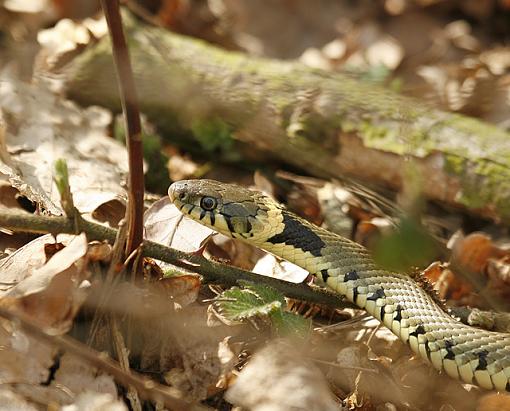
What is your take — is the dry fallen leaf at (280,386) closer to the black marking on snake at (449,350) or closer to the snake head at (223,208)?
the black marking on snake at (449,350)

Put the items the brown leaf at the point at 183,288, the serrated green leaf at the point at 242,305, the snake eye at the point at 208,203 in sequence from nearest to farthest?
1. the serrated green leaf at the point at 242,305
2. the brown leaf at the point at 183,288
3. the snake eye at the point at 208,203

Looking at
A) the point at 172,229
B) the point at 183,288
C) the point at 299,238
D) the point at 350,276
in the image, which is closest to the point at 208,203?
the point at 172,229

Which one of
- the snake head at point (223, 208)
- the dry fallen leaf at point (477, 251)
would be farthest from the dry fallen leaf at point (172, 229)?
the dry fallen leaf at point (477, 251)

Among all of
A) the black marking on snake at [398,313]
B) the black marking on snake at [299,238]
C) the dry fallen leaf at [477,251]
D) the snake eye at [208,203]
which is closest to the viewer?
the black marking on snake at [398,313]

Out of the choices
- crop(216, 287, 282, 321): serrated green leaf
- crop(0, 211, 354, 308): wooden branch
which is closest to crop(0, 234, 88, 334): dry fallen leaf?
crop(0, 211, 354, 308): wooden branch

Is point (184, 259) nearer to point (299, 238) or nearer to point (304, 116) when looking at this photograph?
point (299, 238)
